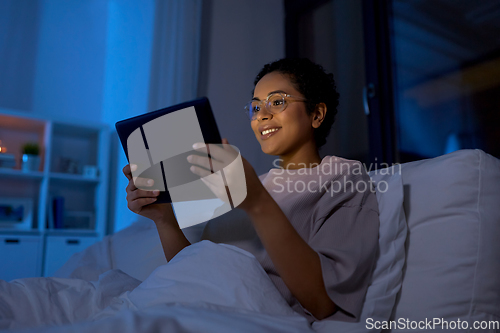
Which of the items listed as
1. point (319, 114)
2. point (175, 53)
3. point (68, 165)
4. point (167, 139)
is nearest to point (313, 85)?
point (319, 114)

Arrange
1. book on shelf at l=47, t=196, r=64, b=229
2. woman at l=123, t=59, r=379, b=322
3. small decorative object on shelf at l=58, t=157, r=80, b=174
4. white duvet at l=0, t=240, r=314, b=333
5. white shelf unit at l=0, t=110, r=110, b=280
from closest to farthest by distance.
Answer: white duvet at l=0, t=240, r=314, b=333 < woman at l=123, t=59, r=379, b=322 < white shelf unit at l=0, t=110, r=110, b=280 < book on shelf at l=47, t=196, r=64, b=229 < small decorative object on shelf at l=58, t=157, r=80, b=174

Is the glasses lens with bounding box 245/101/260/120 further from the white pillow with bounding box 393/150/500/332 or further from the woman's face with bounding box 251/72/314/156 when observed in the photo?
the white pillow with bounding box 393/150/500/332

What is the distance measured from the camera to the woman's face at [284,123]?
1082 millimetres

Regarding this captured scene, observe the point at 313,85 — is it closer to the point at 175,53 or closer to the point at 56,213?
the point at 175,53

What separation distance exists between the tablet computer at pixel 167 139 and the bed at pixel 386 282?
0.53ft

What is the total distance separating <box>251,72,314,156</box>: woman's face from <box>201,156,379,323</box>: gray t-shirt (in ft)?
0.27

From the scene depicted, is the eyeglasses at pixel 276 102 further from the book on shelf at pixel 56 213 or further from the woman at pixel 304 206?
the book on shelf at pixel 56 213

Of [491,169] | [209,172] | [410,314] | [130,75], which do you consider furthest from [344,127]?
[209,172]

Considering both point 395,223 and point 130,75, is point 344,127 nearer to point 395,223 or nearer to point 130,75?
point 130,75

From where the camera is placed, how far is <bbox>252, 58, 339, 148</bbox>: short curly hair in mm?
1141

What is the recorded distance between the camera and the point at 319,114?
3.84 ft

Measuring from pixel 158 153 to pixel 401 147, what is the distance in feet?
6.25

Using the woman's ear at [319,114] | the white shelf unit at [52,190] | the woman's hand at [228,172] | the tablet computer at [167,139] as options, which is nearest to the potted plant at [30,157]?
the white shelf unit at [52,190]

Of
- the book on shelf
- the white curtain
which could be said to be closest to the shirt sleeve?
the white curtain
